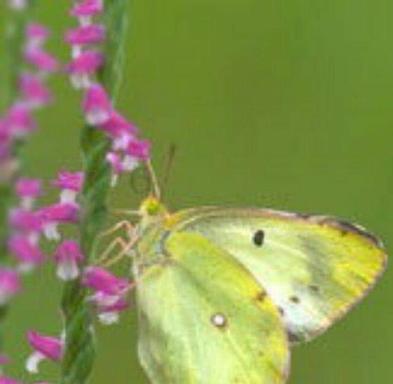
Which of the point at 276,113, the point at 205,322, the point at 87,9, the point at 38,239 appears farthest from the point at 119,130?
the point at 276,113

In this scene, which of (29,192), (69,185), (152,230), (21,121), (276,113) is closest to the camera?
(21,121)

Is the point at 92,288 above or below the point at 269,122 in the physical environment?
above

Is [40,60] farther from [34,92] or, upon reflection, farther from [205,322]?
[205,322]

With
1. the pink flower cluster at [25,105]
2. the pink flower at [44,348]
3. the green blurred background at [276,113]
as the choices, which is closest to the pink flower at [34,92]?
the pink flower cluster at [25,105]

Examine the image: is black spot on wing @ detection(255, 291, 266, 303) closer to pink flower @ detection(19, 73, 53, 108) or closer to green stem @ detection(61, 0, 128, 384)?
green stem @ detection(61, 0, 128, 384)

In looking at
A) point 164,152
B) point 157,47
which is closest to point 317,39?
point 157,47

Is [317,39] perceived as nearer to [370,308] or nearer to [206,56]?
[206,56]
